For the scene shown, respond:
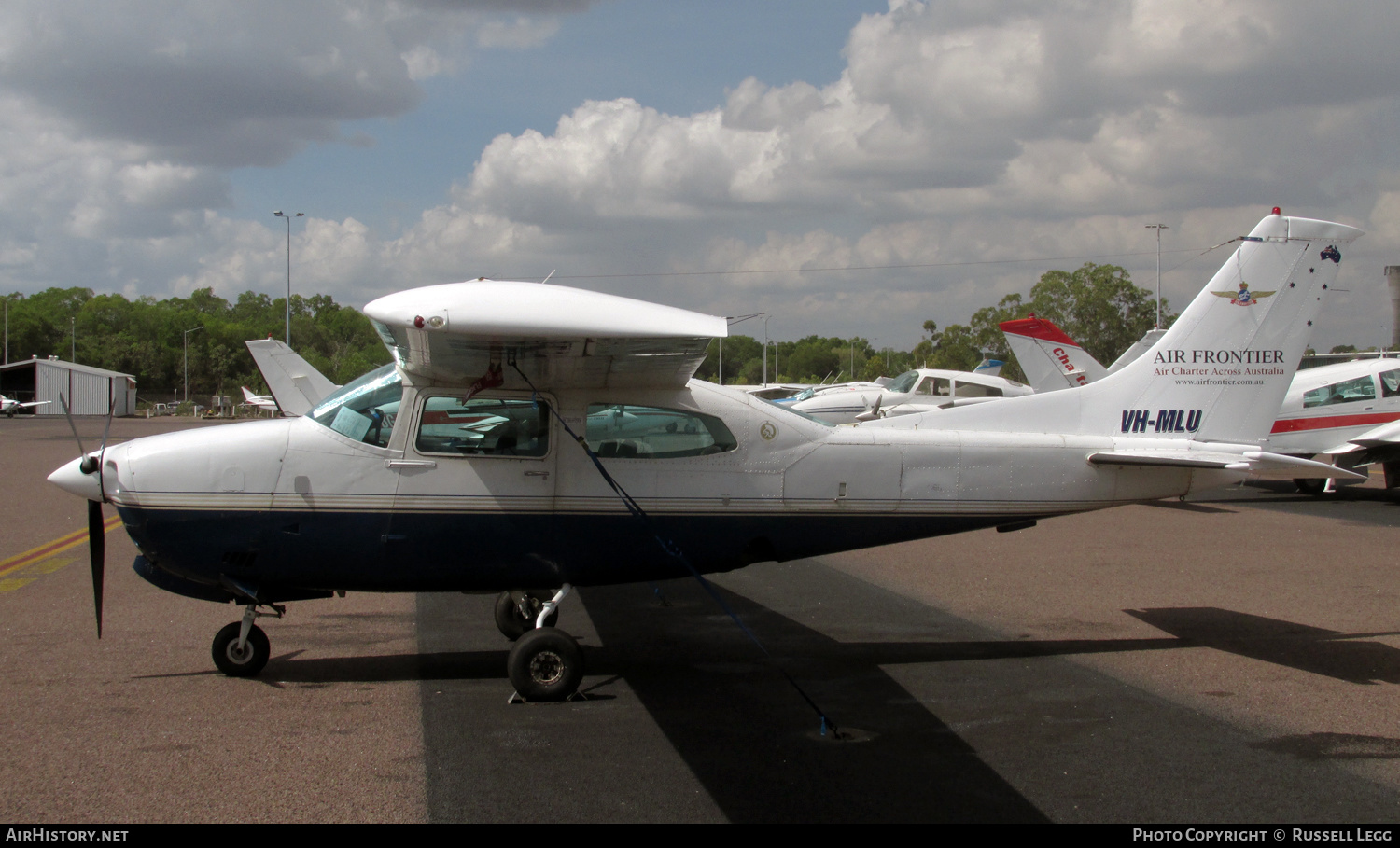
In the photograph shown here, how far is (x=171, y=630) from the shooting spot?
708cm

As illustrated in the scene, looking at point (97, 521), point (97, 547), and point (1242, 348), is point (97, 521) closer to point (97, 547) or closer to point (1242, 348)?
point (97, 547)

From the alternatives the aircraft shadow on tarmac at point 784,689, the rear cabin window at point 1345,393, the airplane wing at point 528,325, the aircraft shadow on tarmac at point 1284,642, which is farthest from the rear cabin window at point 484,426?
the rear cabin window at point 1345,393

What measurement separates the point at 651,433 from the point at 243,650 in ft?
9.61

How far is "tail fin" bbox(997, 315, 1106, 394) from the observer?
22.2 m

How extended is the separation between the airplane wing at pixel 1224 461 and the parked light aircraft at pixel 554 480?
2 cm

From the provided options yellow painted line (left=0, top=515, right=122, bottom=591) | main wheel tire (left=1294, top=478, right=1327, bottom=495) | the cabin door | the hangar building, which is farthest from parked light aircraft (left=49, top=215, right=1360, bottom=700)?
the hangar building

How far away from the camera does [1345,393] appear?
1639cm

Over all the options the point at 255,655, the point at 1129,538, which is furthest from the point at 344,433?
the point at 1129,538

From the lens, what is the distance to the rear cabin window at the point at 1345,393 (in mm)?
16328

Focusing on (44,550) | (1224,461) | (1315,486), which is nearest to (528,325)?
(1224,461)

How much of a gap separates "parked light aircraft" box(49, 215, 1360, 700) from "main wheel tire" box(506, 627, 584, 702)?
12mm

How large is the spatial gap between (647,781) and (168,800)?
6.76 ft

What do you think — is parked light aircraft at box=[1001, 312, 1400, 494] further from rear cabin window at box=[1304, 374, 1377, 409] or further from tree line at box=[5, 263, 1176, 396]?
tree line at box=[5, 263, 1176, 396]

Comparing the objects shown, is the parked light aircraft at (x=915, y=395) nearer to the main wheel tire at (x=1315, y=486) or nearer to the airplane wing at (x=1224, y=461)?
the main wheel tire at (x=1315, y=486)
